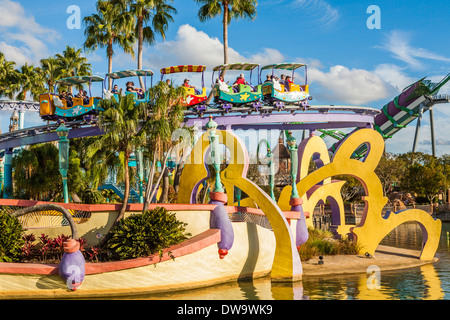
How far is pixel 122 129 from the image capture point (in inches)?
663

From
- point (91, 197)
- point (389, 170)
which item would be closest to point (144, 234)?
point (91, 197)

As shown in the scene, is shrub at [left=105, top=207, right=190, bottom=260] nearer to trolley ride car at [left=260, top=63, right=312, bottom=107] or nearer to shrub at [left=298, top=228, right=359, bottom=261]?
shrub at [left=298, top=228, right=359, bottom=261]

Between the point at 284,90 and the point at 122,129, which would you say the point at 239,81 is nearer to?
the point at 284,90

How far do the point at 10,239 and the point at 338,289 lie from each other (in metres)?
10.4

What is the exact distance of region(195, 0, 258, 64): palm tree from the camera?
1415 inches

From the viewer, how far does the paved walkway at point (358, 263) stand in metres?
18.9

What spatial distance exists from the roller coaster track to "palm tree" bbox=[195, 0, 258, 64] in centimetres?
743

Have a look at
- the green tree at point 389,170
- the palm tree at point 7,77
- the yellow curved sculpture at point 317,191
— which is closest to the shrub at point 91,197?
the yellow curved sculpture at point 317,191

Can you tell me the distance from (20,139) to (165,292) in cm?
2159

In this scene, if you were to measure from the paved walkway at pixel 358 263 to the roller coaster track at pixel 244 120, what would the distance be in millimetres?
10694

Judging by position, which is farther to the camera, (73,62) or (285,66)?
(73,62)
